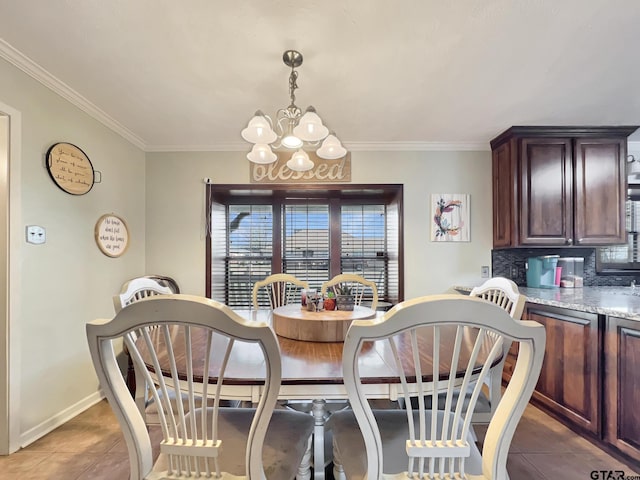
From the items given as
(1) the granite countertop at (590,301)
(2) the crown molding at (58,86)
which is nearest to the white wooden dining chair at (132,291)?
(2) the crown molding at (58,86)

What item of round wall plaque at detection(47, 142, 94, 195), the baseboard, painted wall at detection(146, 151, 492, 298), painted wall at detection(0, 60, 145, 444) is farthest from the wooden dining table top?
painted wall at detection(146, 151, 492, 298)

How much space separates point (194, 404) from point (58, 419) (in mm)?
1881

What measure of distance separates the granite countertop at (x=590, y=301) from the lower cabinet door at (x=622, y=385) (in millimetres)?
54

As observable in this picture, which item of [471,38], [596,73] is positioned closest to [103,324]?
[471,38]

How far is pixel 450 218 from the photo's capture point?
3236mm

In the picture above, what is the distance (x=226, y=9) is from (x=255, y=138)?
57 centimetres

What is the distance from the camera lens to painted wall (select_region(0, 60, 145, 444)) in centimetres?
192

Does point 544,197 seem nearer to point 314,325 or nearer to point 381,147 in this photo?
point 381,147

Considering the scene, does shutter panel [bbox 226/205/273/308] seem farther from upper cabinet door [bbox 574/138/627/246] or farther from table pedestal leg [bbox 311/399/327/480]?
upper cabinet door [bbox 574/138/627/246]

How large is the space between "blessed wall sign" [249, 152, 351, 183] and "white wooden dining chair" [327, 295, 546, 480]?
229 cm

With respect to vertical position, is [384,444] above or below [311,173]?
below

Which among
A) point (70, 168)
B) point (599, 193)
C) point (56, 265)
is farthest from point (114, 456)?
point (599, 193)

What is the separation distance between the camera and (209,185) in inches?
128

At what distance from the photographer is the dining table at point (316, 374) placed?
1069 mm
